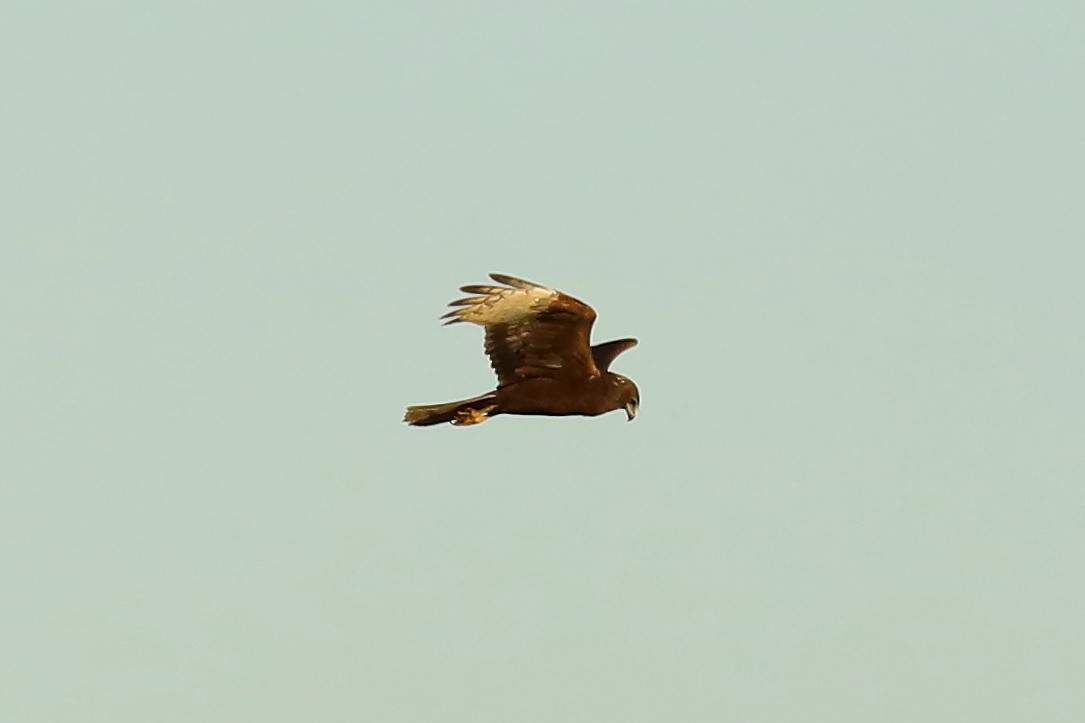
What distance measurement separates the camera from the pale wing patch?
2670 centimetres

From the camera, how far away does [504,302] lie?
26812mm

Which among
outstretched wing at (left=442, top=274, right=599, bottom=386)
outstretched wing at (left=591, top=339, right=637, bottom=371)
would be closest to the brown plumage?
outstretched wing at (left=442, top=274, right=599, bottom=386)

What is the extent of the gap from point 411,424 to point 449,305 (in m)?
1.57

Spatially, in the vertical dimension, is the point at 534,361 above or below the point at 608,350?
below

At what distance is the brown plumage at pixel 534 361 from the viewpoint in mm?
26812

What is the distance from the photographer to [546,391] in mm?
27906

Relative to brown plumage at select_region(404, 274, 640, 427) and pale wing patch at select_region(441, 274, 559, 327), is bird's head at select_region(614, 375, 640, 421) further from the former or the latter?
pale wing patch at select_region(441, 274, 559, 327)

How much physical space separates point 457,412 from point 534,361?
96 cm

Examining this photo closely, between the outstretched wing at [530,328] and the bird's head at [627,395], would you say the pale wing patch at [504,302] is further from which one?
the bird's head at [627,395]

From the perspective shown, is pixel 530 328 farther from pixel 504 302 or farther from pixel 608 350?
pixel 608 350

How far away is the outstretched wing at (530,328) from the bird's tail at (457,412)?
279 mm

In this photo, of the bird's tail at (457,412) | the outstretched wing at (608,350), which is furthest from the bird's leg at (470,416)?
the outstretched wing at (608,350)

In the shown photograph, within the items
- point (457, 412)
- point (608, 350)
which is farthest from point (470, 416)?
point (608, 350)

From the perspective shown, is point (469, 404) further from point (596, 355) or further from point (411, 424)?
point (596, 355)
